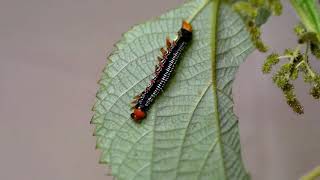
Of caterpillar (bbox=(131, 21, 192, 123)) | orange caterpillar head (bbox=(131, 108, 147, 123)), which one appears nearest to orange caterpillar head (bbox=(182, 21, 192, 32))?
caterpillar (bbox=(131, 21, 192, 123))

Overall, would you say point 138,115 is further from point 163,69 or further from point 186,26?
point 186,26

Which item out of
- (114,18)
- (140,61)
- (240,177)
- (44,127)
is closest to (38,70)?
(44,127)

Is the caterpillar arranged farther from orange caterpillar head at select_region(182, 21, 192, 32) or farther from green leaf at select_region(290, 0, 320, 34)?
green leaf at select_region(290, 0, 320, 34)

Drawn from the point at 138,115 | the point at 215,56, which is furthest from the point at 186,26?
the point at 138,115

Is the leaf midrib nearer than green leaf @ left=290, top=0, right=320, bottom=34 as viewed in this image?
No

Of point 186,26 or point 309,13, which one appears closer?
point 309,13

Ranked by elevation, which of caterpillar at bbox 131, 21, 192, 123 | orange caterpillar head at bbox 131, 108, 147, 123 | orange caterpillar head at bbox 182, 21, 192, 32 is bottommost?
orange caterpillar head at bbox 131, 108, 147, 123
